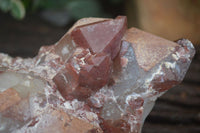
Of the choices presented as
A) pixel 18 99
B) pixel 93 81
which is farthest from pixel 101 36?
pixel 18 99

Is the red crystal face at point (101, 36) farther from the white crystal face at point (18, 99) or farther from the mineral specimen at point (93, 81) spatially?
the white crystal face at point (18, 99)

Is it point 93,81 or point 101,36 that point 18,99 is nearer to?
point 93,81

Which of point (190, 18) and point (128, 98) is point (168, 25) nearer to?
point (190, 18)

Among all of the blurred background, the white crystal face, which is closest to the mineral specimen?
the white crystal face

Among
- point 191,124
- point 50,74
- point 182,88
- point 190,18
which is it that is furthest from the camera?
point 190,18

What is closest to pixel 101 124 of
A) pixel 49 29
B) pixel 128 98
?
pixel 128 98

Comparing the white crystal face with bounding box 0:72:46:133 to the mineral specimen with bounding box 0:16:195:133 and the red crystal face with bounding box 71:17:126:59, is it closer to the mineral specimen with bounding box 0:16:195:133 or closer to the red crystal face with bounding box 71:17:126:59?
the mineral specimen with bounding box 0:16:195:133

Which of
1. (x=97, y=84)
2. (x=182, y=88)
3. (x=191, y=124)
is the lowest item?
(x=191, y=124)

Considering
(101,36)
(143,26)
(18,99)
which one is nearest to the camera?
(18,99)
